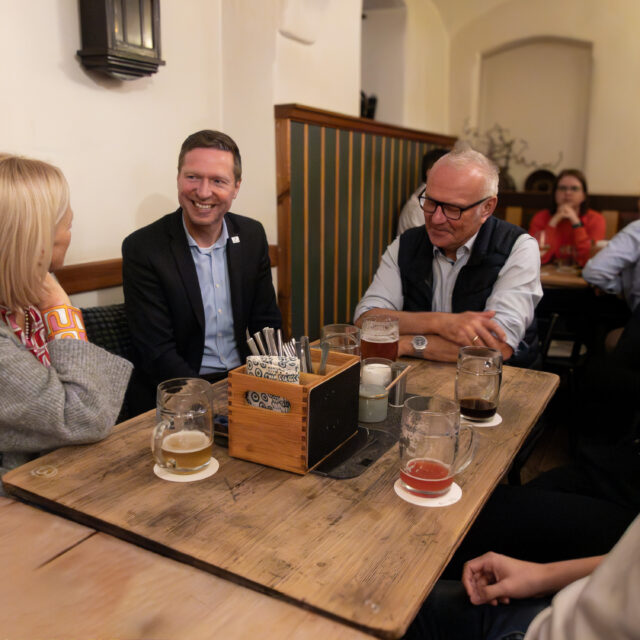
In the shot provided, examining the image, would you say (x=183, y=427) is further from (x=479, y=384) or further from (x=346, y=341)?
(x=479, y=384)

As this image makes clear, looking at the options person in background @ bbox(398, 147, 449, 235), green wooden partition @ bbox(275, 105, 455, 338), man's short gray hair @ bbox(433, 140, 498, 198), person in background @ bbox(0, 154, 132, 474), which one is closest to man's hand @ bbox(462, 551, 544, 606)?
person in background @ bbox(0, 154, 132, 474)

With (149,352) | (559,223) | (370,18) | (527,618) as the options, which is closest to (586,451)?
(527,618)

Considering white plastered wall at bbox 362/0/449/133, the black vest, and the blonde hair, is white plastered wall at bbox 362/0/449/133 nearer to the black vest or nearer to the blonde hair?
the black vest

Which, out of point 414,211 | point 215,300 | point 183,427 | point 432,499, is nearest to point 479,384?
point 432,499

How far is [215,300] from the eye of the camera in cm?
239

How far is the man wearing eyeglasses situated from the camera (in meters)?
2.00

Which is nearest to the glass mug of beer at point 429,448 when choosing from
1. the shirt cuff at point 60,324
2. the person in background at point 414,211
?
the shirt cuff at point 60,324

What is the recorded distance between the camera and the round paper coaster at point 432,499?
1104 millimetres

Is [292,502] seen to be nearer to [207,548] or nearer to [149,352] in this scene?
[207,548]

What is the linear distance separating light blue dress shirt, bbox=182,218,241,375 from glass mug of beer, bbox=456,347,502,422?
112cm

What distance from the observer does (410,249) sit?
2404 millimetres

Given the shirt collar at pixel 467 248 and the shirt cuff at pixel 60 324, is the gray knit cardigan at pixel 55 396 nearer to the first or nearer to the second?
the shirt cuff at pixel 60 324

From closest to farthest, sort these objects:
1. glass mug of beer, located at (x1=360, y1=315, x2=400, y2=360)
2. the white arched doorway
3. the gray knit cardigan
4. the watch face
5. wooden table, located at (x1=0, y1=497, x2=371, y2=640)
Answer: wooden table, located at (x1=0, y1=497, x2=371, y2=640) < the gray knit cardigan < glass mug of beer, located at (x1=360, y1=315, x2=400, y2=360) < the watch face < the white arched doorway

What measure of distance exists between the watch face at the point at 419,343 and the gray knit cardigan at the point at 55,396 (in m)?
0.93
